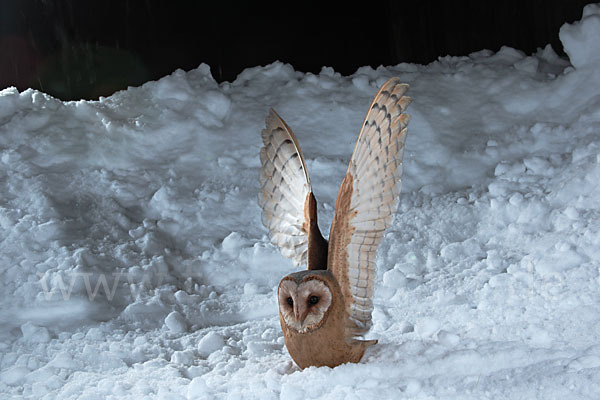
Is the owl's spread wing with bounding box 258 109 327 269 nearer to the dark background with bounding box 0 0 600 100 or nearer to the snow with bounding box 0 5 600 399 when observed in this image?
the snow with bounding box 0 5 600 399

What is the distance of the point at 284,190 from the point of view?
2.43m

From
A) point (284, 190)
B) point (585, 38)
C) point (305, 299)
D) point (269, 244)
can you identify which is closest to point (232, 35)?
point (269, 244)

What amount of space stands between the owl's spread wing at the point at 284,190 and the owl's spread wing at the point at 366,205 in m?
0.28

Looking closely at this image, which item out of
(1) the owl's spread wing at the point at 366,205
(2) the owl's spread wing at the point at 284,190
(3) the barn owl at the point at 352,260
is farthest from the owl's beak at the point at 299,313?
(2) the owl's spread wing at the point at 284,190

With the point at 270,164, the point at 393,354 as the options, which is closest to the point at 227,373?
the point at 393,354

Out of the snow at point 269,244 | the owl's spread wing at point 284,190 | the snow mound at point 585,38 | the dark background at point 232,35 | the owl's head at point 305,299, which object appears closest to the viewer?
the owl's head at point 305,299

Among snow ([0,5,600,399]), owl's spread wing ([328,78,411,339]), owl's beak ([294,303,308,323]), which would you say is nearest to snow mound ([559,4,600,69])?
snow ([0,5,600,399])

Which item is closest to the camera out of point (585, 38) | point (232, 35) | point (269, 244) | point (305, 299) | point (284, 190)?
point (305, 299)

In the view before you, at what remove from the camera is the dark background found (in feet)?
15.5

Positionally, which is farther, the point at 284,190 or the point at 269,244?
the point at 269,244

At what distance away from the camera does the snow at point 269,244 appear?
2.11m

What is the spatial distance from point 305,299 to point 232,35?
3.85 metres

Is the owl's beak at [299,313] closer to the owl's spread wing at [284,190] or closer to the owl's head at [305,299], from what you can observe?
the owl's head at [305,299]

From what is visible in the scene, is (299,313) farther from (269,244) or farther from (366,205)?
(269,244)
